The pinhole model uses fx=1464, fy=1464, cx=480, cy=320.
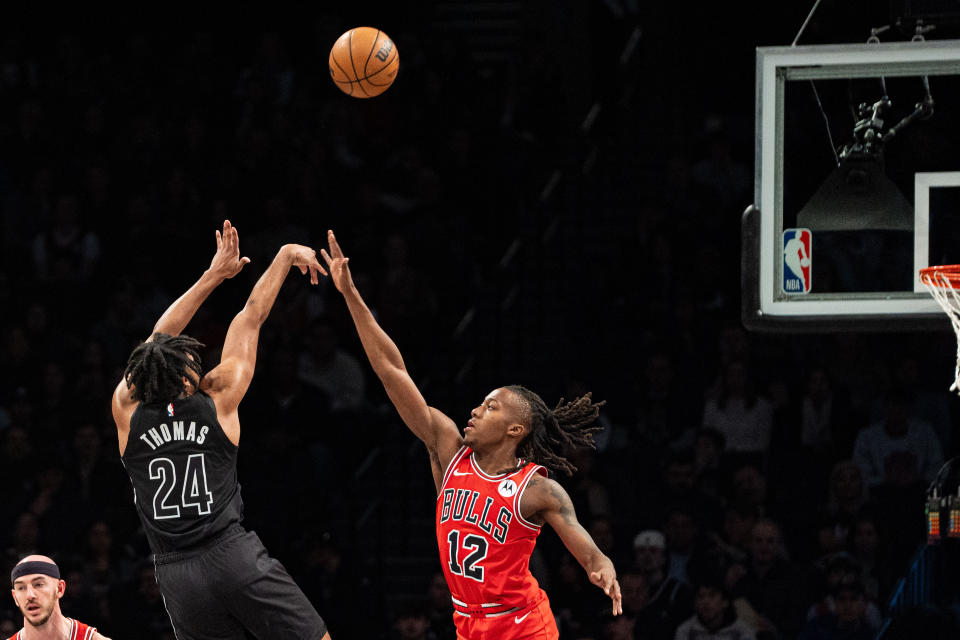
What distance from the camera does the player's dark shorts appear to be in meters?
5.91

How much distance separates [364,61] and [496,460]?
3.05 metres

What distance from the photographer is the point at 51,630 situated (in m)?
7.15

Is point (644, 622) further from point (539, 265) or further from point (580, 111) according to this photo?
point (580, 111)

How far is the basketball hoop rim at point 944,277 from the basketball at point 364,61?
336cm

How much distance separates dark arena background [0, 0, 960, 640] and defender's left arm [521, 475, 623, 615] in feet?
9.48

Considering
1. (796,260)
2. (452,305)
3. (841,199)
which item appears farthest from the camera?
(452,305)

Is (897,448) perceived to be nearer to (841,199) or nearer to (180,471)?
(841,199)

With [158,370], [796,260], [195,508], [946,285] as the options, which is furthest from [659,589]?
[158,370]

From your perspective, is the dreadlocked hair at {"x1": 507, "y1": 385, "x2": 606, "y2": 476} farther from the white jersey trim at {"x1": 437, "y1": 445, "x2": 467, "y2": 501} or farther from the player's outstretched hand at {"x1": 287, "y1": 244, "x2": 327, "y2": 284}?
the player's outstretched hand at {"x1": 287, "y1": 244, "x2": 327, "y2": 284}

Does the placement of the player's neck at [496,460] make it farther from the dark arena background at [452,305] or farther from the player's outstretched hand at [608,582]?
the dark arena background at [452,305]

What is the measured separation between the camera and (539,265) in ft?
41.0

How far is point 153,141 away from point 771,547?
21.7 ft

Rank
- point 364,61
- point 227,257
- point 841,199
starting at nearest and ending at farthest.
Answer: point 227,257 < point 841,199 < point 364,61

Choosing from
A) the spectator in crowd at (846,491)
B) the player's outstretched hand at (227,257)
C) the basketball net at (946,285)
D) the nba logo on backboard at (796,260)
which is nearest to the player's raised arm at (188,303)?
the player's outstretched hand at (227,257)
